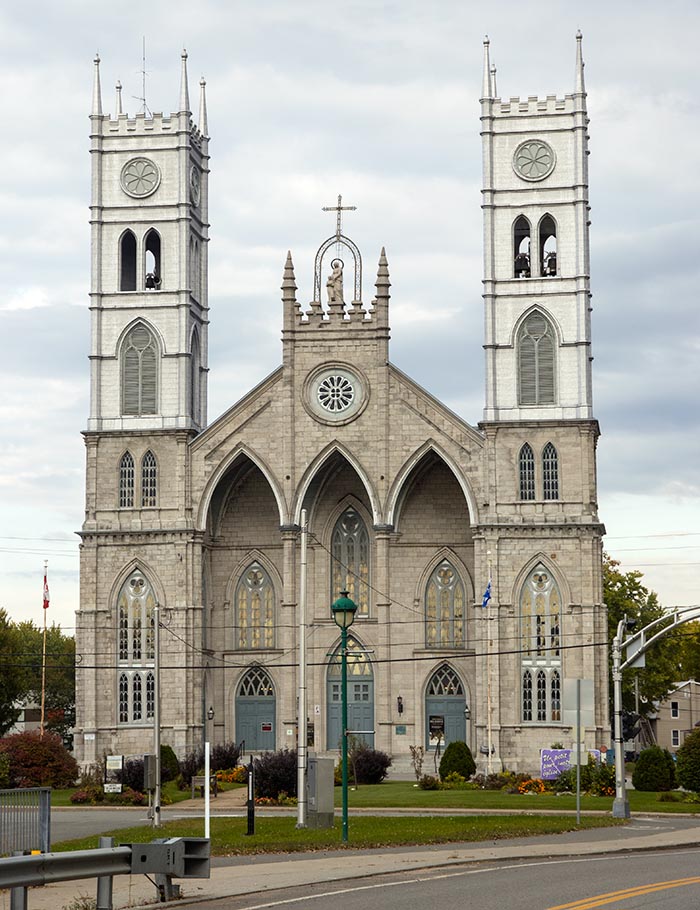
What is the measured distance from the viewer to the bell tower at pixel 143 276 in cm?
6612

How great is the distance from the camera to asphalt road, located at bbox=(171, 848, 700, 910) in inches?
784

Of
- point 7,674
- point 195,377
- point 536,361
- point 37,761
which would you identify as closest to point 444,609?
point 536,361

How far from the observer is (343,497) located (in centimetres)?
6719

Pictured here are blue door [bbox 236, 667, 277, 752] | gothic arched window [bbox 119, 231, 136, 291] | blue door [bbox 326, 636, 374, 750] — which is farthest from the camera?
gothic arched window [bbox 119, 231, 136, 291]

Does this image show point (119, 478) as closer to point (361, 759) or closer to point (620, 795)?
point (361, 759)

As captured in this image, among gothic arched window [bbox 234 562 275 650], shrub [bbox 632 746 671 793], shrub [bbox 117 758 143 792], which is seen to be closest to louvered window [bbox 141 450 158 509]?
gothic arched window [bbox 234 562 275 650]

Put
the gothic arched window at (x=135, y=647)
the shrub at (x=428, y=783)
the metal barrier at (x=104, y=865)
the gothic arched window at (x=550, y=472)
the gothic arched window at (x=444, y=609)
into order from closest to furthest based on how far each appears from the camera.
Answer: the metal barrier at (x=104, y=865)
the shrub at (x=428, y=783)
the gothic arched window at (x=550, y=472)
the gothic arched window at (x=135, y=647)
the gothic arched window at (x=444, y=609)

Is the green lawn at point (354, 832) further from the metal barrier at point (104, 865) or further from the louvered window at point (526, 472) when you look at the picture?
the louvered window at point (526, 472)

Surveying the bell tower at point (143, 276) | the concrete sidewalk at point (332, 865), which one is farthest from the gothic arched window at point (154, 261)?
the concrete sidewalk at point (332, 865)

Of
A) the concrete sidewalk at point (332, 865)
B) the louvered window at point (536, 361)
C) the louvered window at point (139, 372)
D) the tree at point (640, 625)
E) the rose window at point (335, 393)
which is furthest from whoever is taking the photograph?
the tree at point (640, 625)

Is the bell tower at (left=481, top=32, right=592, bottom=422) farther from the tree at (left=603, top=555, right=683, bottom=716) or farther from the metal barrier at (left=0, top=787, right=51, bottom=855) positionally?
the metal barrier at (left=0, top=787, right=51, bottom=855)

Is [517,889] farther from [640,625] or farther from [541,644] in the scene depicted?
[640,625]

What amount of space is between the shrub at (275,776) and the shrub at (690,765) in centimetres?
1167

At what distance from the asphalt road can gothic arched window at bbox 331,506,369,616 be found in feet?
132
